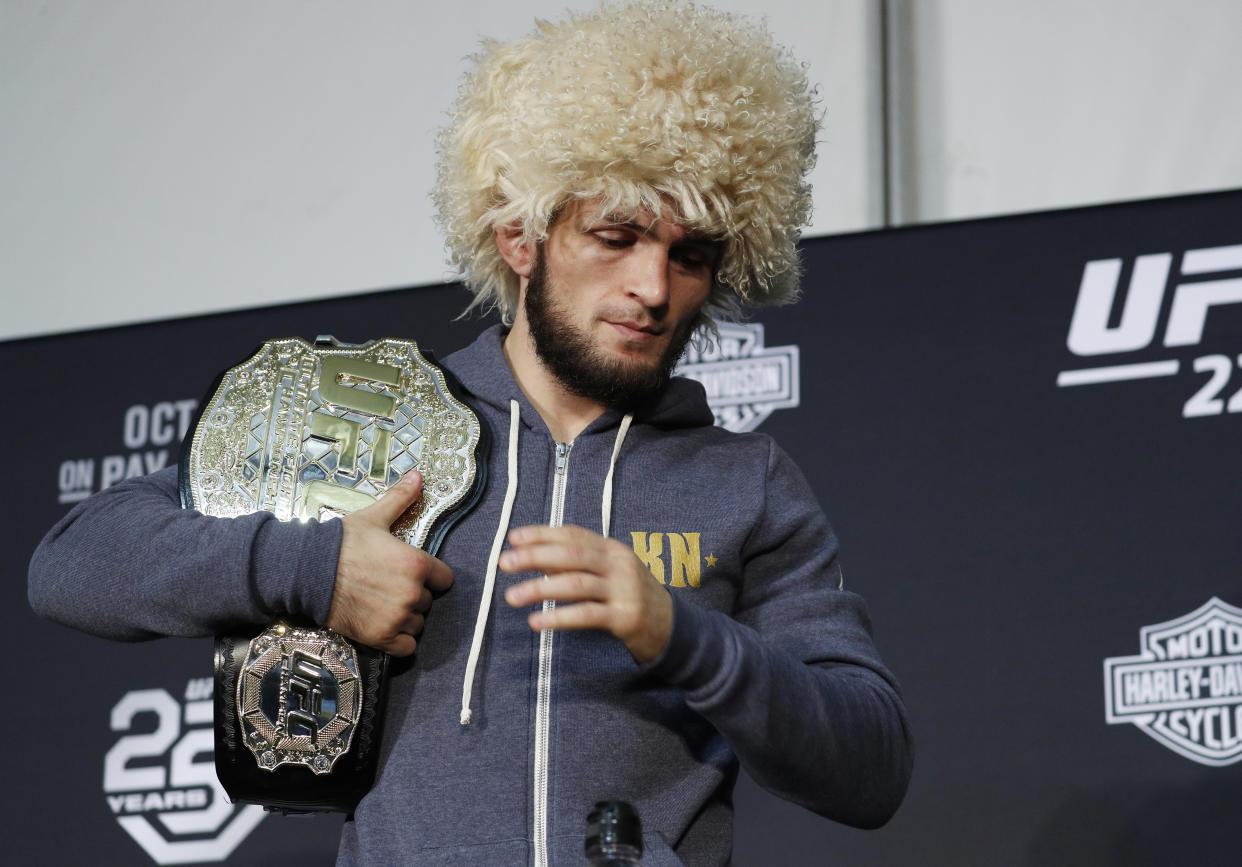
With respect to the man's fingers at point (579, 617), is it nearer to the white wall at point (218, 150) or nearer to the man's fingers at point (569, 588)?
the man's fingers at point (569, 588)

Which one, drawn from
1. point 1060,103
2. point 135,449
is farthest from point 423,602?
point 1060,103

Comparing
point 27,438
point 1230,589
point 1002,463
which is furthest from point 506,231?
point 27,438

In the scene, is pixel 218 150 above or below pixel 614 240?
above

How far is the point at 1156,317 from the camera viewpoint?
1884 mm

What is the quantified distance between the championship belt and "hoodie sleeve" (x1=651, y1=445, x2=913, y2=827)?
0.86ft

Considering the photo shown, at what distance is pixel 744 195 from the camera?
139 centimetres

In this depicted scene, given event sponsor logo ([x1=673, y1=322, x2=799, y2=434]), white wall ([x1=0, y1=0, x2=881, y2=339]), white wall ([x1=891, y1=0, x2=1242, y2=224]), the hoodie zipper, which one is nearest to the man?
the hoodie zipper

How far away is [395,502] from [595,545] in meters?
0.26

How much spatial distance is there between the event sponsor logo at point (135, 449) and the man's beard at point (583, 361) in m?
1.07

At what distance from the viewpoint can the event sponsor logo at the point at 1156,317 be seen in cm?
186

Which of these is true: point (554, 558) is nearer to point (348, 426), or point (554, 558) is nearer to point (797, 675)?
point (797, 675)

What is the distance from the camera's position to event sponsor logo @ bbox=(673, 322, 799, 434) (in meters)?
2.00

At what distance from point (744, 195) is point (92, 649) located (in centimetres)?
129

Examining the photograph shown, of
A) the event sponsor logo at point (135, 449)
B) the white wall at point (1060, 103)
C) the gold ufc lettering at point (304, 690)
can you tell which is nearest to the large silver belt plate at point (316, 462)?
the gold ufc lettering at point (304, 690)
